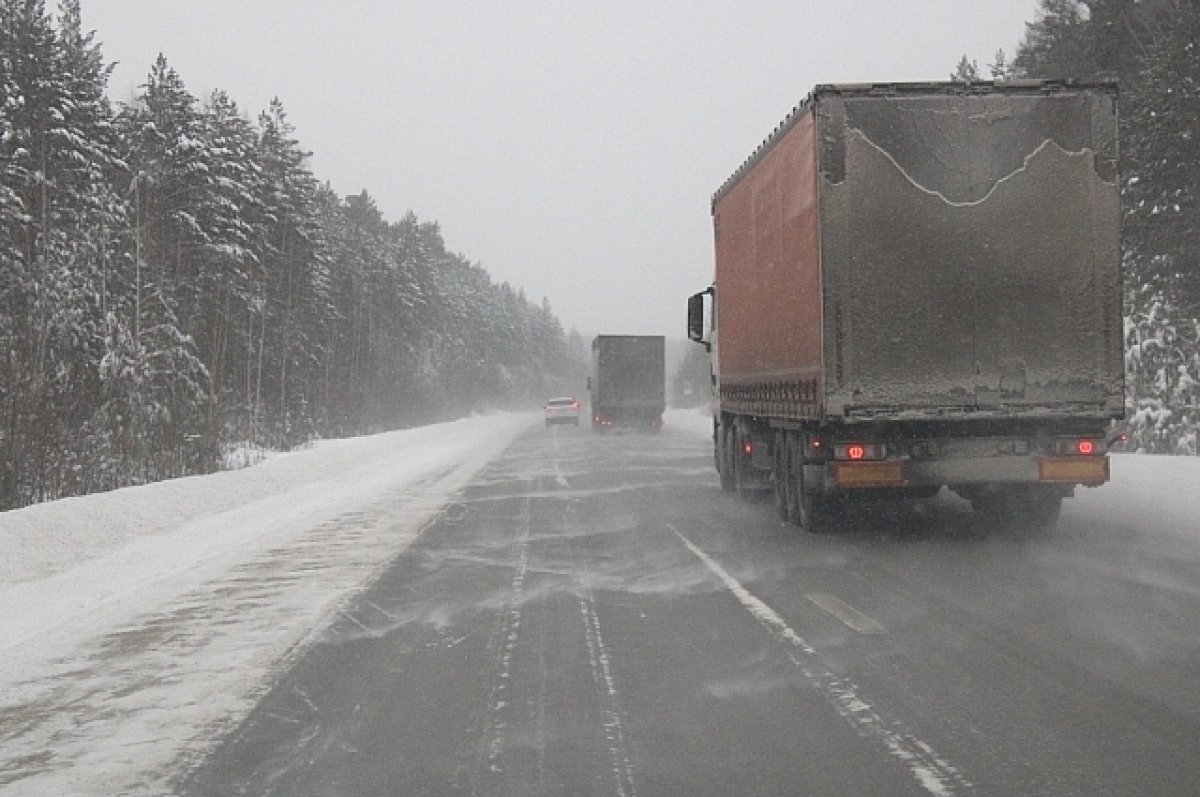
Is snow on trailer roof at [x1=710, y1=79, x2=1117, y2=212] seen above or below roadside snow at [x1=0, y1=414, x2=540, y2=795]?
above

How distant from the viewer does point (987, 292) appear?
10070 millimetres

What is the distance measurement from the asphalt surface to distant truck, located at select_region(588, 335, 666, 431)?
3218 centimetres

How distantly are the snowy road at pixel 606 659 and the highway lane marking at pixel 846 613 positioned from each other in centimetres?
4

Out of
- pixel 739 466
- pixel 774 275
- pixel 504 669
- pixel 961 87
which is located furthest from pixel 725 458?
pixel 504 669

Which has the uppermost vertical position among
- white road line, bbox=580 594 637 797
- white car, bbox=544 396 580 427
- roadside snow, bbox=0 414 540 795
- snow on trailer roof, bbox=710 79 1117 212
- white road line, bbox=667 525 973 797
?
snow on trailer roof, bbox=710 79 1117 212

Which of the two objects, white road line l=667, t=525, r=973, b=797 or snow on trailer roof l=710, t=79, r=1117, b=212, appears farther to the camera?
snow on trailer roof l=710, t=79, r=1117, b=212

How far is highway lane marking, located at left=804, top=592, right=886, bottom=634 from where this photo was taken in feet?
22.5

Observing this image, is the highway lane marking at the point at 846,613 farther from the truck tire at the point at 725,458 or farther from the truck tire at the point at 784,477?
the truck tire at the point at 725,458

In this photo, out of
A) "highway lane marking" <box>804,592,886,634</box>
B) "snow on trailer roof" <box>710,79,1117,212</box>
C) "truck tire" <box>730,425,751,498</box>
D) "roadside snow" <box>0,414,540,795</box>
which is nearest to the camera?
"roadside snow" <box>0,414,540,795</box>

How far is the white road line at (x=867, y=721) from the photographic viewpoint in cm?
411

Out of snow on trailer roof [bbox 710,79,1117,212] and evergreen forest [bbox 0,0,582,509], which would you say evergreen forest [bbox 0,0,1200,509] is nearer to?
evergreen forest [bbox 0,0,582,509]

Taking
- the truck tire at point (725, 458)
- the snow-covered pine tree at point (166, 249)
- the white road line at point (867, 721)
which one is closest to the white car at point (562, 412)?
the snow-covered pine tree at point (166, 249)

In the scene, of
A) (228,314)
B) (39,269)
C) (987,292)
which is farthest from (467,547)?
(228,314)

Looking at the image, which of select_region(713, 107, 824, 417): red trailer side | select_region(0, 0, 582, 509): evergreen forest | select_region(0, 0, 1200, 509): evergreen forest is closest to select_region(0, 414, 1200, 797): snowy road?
select_region(713, 107, 824, 417): red trailer side
